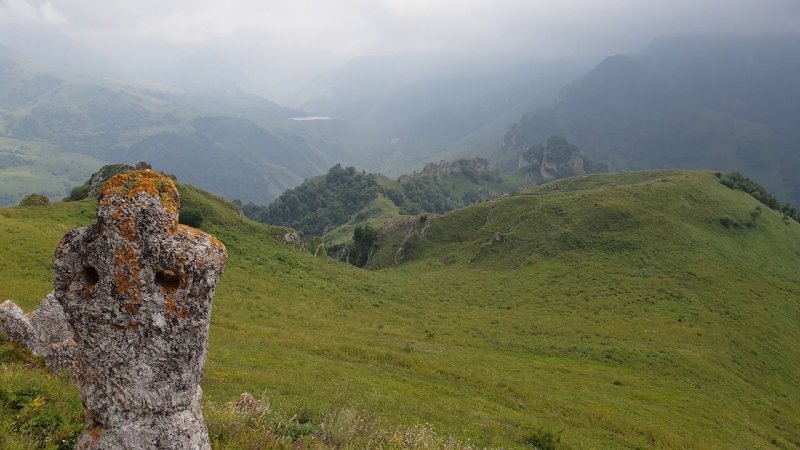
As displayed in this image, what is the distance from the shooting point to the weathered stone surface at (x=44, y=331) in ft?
39.0

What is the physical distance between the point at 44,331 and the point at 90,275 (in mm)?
8624

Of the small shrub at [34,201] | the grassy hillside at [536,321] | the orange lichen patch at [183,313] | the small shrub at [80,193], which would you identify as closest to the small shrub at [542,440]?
the grassy hillside at [536,321]

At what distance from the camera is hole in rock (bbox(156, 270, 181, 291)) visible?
6.89m

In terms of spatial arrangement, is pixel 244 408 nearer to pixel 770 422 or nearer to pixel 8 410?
pixel 8 410

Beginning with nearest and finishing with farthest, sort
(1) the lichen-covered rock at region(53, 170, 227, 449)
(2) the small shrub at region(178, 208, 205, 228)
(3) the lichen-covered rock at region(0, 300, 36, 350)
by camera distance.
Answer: (1) the lichen-covered rock at region(53, 170, 227, 449) → (3) the lichen-covered rock at region(0, 300, 36, 350) → (2) the small shrub at region(178, 208, 205, 228)

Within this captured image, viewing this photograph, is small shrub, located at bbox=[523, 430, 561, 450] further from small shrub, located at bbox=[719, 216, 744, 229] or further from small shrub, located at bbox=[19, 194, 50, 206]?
small shrub, located at bbox=[719, 216, 744, 229]

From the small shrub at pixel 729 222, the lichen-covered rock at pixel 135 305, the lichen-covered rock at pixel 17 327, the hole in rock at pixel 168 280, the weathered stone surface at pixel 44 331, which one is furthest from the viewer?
the small shrub at pixel 729 222

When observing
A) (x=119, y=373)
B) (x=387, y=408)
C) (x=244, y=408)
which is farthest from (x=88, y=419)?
(x=387, y=408)

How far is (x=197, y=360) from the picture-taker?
24.1 ft

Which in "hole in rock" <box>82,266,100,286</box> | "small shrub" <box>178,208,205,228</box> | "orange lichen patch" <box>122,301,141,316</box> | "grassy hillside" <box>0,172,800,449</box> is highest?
"hole in rock" <box>82,266,100,286</box>

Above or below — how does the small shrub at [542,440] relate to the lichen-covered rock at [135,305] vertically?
below

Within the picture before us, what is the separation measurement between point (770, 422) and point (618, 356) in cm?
964

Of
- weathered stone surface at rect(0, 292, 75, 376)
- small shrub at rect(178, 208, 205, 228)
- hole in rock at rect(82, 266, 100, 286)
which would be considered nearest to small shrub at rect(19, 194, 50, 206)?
small shrub at rect(178, 208, 205, 228)

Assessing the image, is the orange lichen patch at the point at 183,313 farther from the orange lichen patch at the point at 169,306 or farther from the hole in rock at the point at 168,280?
the hole in rock at the point at 168,280
